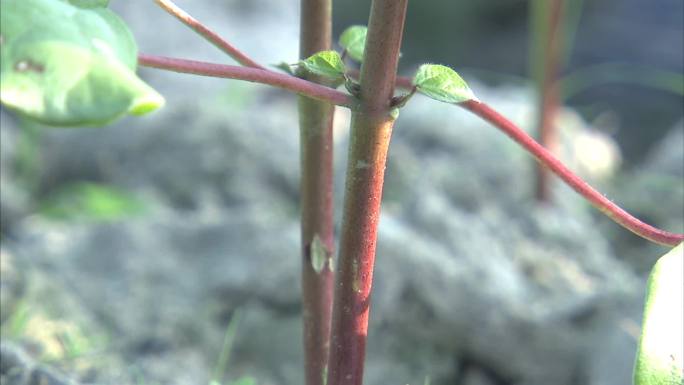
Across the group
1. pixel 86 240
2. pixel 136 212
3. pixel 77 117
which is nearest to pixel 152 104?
pixel 77 117

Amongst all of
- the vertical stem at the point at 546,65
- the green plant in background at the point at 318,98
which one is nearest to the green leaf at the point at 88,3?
the green plant in background at the point at 318,98

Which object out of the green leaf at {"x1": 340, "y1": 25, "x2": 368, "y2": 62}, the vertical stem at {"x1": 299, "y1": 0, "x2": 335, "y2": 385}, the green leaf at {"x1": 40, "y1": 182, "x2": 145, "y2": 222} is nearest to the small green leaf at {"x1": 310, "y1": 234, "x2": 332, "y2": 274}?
the vertical stem at {"x1": 299, "y1": 0, "x2": 335, "y2": 385}

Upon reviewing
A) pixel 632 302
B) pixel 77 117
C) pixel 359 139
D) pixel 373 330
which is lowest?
pixel 77 117

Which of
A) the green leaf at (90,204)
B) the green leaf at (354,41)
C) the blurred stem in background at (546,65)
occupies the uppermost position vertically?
the blurred stem in background at (546,65)

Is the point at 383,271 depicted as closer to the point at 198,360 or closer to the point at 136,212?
the point at 198,360

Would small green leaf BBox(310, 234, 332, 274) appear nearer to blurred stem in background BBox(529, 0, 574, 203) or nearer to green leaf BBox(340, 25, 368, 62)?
green leaf BBox(340, 25, 368, 62)

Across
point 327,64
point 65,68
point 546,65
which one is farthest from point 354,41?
point 546,65

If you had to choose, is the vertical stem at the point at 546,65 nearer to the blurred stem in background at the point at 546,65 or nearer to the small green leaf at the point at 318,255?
the blurred stem in background at the point at 546,65
